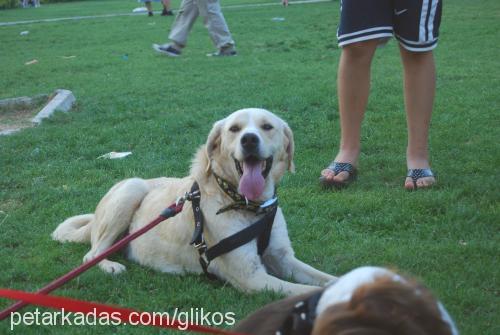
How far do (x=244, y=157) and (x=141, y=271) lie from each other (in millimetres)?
985

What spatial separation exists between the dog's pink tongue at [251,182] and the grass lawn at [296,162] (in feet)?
1.86

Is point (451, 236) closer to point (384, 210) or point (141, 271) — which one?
point (384, 210)

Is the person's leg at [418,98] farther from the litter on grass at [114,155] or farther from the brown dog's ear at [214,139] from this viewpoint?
the litter on grass at [114,155]

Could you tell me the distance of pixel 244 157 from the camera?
3736 millimetres

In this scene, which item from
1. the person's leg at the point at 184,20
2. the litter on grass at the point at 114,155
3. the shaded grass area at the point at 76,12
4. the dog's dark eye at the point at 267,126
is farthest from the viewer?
the shaded grass area at the point at 76,12

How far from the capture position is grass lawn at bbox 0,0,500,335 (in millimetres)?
3656

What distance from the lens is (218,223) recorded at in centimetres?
373

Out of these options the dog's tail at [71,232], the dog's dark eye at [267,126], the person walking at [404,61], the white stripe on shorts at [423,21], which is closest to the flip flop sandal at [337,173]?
the person walking at [404,61]

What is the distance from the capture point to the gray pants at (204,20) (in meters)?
12.5

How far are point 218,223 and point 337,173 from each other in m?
1.74

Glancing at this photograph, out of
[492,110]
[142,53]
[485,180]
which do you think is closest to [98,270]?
[485,180]

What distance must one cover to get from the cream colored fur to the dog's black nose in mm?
36

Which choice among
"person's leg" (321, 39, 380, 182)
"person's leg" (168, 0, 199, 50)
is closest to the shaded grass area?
"person's leg" (168, 0, 199, 50)

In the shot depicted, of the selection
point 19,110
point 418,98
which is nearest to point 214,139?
point 418,98
